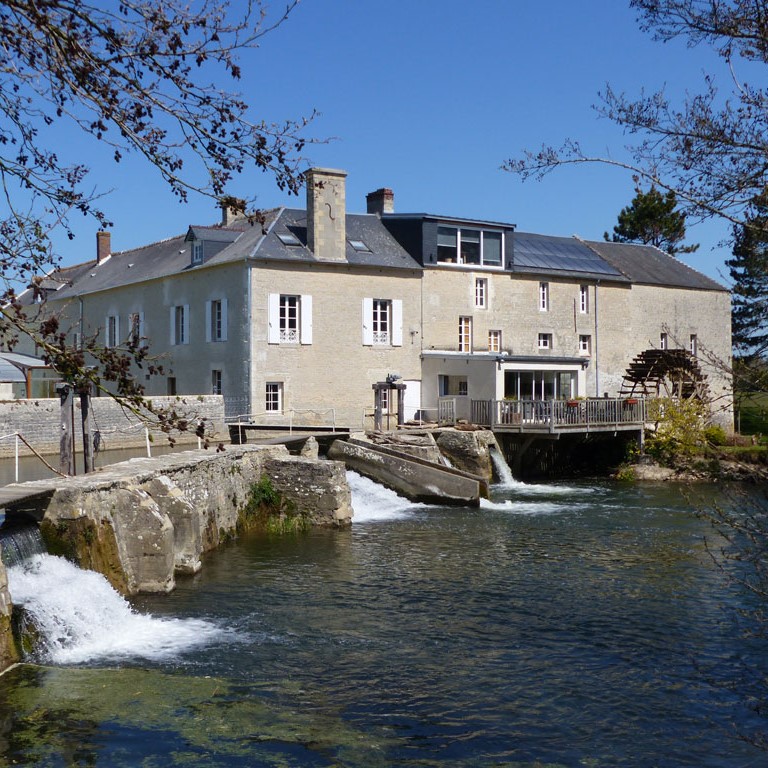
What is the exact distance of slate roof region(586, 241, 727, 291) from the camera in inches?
1495

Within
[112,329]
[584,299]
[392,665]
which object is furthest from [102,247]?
[392,665]

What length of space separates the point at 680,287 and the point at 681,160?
3351 cm

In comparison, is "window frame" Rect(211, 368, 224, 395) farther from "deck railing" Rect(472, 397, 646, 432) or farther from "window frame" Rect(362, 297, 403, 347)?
"deck railing" Rect(472, 397, 646, 432)

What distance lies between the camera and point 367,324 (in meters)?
30.2

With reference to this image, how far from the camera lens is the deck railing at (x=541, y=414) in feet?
94.7

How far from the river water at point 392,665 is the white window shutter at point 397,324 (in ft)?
51.4

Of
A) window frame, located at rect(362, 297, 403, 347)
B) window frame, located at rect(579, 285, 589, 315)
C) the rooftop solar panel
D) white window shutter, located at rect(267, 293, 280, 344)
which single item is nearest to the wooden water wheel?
window frame, located at rect(579, 285, 589, 315)

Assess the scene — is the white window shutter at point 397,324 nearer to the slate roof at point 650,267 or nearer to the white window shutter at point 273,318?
the white window shutter at point 273,318

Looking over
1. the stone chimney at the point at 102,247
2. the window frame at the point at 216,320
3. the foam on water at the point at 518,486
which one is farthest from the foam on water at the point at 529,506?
the stone chimney at the point at 102,247

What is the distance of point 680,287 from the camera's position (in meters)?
38.5

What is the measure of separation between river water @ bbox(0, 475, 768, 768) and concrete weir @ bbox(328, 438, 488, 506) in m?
6.28

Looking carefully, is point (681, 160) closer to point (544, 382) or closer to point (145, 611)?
point (145, 611)

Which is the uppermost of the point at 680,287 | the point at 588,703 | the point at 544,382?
the point at 680,287

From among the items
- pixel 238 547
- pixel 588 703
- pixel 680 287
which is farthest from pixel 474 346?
pixel 588 703
